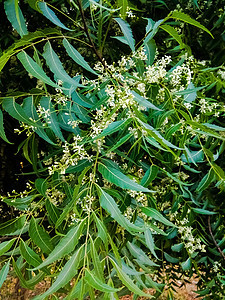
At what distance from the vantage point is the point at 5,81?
2.03 meters

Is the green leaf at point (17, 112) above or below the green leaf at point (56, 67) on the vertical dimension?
Answer: below

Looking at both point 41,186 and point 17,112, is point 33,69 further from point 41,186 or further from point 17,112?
point 41,186

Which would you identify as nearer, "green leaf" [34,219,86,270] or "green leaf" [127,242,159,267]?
"green leaf" [34,219,86,270]

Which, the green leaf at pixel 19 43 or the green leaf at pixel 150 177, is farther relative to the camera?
the green leaf at pixel 150 177

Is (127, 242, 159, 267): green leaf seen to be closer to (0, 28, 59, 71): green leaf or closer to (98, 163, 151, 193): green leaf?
(98, 163, 151, 193): green leaf

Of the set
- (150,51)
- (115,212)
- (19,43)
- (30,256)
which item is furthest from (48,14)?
(30,256)

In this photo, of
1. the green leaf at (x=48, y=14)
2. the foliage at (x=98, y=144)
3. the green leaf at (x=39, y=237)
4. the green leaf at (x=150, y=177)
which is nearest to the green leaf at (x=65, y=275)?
the foliage at (x=98, y=144)

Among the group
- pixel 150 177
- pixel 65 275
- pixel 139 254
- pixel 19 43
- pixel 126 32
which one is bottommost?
pixel 139 254

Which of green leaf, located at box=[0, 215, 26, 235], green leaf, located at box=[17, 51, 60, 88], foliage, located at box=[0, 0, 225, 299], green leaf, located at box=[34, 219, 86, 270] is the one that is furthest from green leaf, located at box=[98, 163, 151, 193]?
green leaf, located at box=[0, 215, 26, 235]

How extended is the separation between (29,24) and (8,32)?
0.17 m

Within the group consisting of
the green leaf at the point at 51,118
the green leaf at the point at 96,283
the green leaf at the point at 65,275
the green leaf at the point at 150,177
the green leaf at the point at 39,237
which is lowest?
the green leaf at the point at 150,177

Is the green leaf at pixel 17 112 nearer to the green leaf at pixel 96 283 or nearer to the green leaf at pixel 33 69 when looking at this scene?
the green leaf at pixel 33 69

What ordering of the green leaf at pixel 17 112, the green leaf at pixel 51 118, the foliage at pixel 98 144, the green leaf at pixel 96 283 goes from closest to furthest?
1. the green leaf at pixel 96 283
2. the foliage at pixel 98 144
3. the green leaf at pixel 17 112
4. the green leaf at pixel 51 118

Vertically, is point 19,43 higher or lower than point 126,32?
higher
